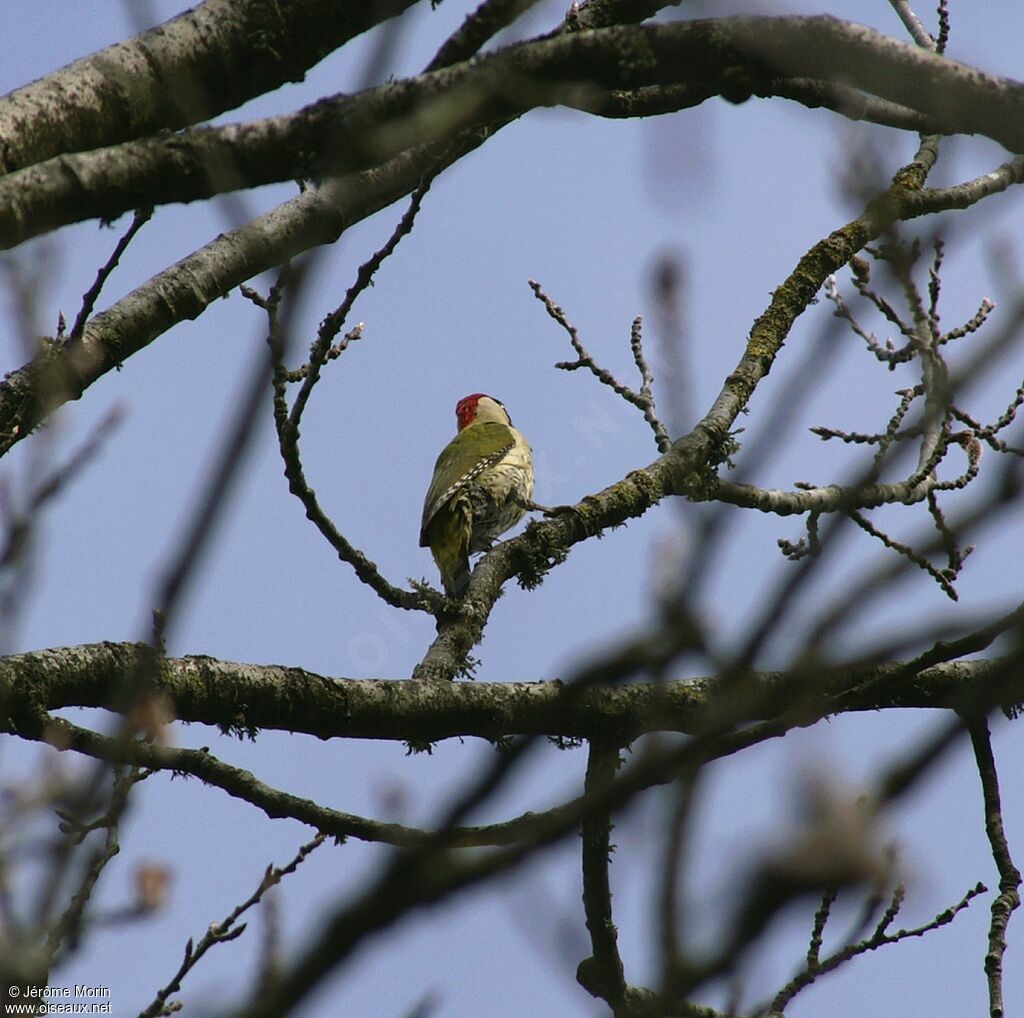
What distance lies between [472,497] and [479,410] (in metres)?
3.74

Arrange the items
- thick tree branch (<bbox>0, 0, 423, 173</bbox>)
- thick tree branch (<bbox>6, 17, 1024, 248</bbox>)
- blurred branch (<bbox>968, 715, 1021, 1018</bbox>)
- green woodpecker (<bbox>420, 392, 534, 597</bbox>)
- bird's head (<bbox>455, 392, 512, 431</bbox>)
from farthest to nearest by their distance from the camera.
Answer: bird's head (<bbox>455, 392, 512, 431</bbox>) < green woodpecker (<bbox>420, 392, 534, 597</bbox>) < blurred branch (<bbox>968, 715, 1021, 1018</bbox>) < thick tree branch (<bbox>0, 0, 423, 173</bbox>) < thick tree branch (<bbox>6, 17, 1024, 248</bbox>)

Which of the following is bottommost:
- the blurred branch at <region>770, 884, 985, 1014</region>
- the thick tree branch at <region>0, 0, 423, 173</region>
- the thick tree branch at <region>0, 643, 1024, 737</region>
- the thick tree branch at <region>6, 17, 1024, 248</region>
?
the blurred branch at <region>770, 884, 985, 1014</region>

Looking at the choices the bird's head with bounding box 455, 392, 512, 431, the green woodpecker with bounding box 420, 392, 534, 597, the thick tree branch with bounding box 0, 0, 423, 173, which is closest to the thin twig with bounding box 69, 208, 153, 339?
the thick tree branch with bounding box 0, 0, 423, 173

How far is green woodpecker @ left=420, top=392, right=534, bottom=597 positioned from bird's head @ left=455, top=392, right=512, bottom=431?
2.08 m

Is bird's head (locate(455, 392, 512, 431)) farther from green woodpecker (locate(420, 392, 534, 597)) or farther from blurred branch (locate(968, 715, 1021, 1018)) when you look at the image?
blurred branch (locate(968, 715, 1021, 1018))

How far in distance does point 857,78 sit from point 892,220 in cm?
99

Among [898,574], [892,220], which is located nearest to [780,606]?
[898,574]

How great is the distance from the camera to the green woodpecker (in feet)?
23.6

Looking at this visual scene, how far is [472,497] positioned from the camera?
7.38 meters

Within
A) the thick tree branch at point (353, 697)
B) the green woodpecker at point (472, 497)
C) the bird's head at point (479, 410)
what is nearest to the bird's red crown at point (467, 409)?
the bird's head at point (479, 410)

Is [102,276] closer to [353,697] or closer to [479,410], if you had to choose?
[353,697]

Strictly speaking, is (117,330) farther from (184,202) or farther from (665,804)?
(665,804)

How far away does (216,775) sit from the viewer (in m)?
3.13

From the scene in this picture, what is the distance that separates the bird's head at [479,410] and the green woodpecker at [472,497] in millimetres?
2084
